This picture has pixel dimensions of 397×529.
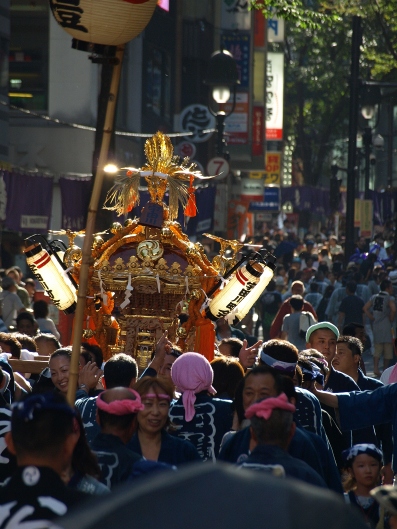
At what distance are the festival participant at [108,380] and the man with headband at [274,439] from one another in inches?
63.6

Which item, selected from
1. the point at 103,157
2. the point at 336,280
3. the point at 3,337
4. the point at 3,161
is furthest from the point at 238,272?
the point at 336,280

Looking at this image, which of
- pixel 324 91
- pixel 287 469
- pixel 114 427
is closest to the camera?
pixel 287 469

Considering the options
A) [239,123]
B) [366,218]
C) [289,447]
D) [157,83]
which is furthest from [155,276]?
[366,218]

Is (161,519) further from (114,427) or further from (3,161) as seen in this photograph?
(3,161)

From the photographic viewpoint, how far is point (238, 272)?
9.36 meters

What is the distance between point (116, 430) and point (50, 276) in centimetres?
478

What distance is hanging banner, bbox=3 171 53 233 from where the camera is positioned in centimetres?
1812

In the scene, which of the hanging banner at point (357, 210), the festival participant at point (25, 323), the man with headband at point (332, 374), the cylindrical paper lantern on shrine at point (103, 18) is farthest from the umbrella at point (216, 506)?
the hanging banner at point (357, 210)

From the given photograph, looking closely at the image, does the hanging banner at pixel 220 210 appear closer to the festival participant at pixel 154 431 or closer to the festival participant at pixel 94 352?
the festival participant at pixel 94 352

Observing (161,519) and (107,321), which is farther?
(107,321)

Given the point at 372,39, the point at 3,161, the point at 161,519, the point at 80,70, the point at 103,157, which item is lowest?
the point at 161,519

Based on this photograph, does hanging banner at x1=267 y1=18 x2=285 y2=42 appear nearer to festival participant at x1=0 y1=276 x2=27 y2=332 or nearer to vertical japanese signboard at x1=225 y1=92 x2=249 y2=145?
vertical japanese signboard at x1=225 y1=92 x2=249 y2=145

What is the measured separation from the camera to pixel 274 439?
4.42m

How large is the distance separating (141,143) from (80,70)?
19.3 ft
